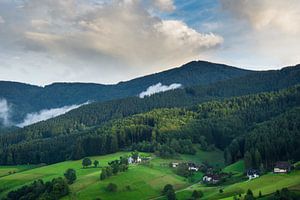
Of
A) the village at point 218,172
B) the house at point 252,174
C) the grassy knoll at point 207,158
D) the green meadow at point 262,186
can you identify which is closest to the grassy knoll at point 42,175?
the village at point 218,172

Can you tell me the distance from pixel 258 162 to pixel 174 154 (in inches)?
1849

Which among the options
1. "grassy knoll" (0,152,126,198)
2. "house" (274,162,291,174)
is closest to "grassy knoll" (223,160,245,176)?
"house" (274,162,291,174)

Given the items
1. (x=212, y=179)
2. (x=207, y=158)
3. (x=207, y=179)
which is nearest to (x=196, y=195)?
(x=212, y=179)

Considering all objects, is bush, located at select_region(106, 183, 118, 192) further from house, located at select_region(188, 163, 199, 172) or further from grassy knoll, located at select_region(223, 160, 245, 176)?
grassy knoll, located at select_region(223, 160, 245, 176)

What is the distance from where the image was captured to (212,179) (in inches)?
5433

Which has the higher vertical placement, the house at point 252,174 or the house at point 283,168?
the house at point 283,168

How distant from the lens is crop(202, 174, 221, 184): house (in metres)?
135

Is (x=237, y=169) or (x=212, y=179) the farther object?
(x=237, y=169)

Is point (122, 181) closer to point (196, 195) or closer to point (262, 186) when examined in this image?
point (196, 195)

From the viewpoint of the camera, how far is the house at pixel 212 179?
135 meters

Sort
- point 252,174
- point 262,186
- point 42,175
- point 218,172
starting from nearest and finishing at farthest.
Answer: point 262,186, point 252,174, point 218,172, point 42,175

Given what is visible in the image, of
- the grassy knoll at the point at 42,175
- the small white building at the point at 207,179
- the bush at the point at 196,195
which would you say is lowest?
the bush at the point at 196,195

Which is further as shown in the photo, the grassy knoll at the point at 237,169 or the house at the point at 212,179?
the grassy knoll at the point at 237,169

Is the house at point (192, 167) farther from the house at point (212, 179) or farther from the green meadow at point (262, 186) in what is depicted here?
the green meadow at point (262, 186)
